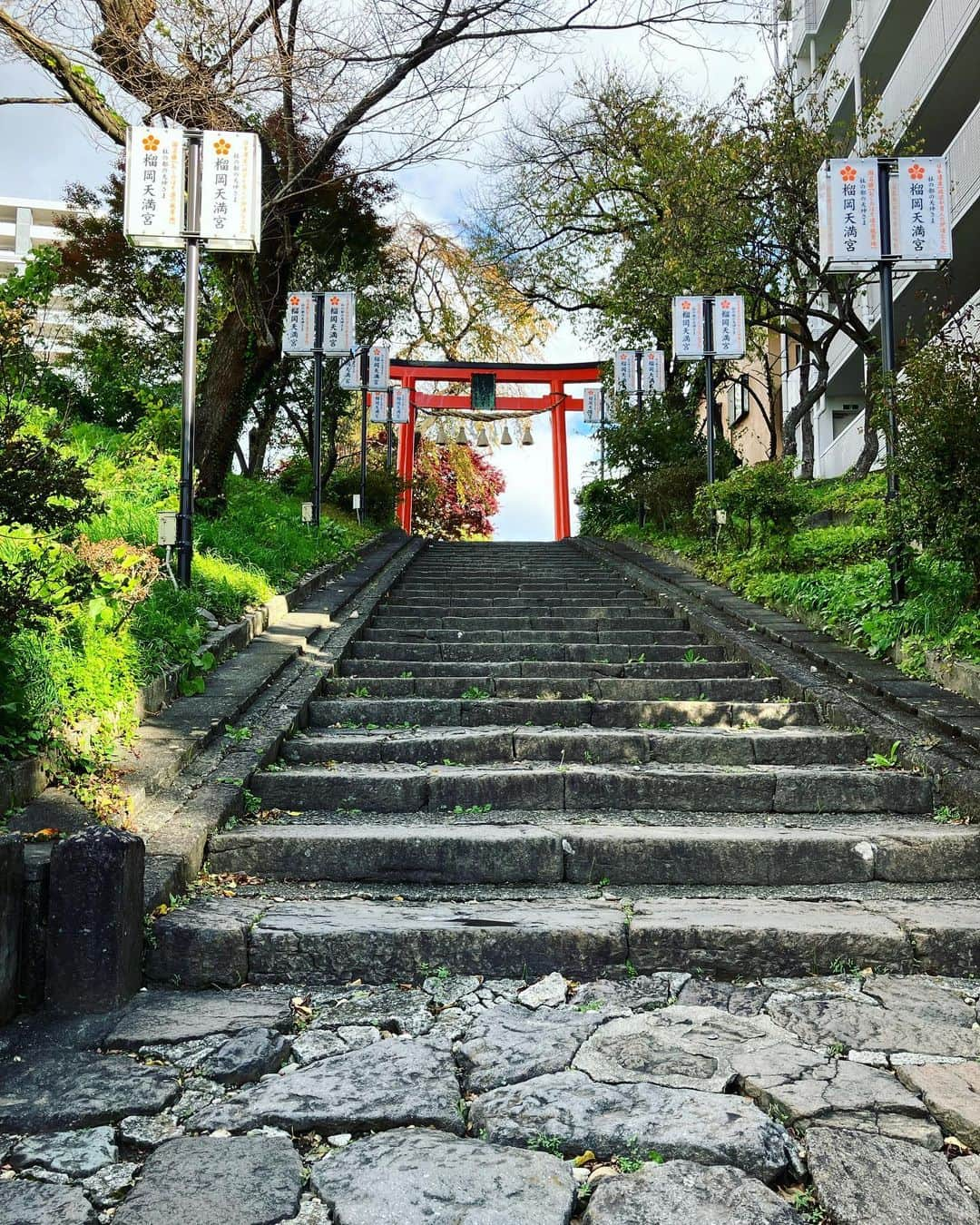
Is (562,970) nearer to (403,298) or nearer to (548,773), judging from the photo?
(548,773)

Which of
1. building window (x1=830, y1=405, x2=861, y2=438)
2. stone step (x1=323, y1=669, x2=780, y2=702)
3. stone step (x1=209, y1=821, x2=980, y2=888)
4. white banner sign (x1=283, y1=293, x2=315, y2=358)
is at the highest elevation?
building window (x1=830, y1=405, x2=861, y2=438)

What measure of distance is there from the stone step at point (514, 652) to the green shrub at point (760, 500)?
270 cm

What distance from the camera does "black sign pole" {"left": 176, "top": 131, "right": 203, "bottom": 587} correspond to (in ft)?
23.3

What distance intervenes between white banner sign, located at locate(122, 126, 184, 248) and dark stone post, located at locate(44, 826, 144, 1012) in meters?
5.77

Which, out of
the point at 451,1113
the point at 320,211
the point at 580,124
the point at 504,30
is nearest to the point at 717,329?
the point at 504,30

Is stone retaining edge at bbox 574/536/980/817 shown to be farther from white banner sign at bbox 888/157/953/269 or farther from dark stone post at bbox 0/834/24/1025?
dark stone post at bbox 0/834/24/1025

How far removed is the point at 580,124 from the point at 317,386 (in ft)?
31.7

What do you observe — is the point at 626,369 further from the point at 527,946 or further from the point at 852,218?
the point at 527,946

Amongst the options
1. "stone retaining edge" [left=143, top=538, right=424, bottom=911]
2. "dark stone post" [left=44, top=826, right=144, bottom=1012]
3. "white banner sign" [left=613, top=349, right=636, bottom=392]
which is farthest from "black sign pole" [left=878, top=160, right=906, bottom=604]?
"white banner sign" [left=613, top=349, right=636, bottom=392]

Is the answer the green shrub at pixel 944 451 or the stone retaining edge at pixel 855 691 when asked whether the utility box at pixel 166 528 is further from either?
the green shrub at pixel 944 451

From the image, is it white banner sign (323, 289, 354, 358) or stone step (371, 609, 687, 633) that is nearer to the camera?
stone step (371, 609, 687, 633)

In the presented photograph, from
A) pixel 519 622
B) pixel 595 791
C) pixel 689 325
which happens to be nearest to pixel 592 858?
pixel 595 791

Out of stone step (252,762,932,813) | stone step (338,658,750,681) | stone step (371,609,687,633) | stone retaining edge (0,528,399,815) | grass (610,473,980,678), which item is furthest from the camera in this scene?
stone step (371,609,687,633)

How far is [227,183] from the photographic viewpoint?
24.7ft
